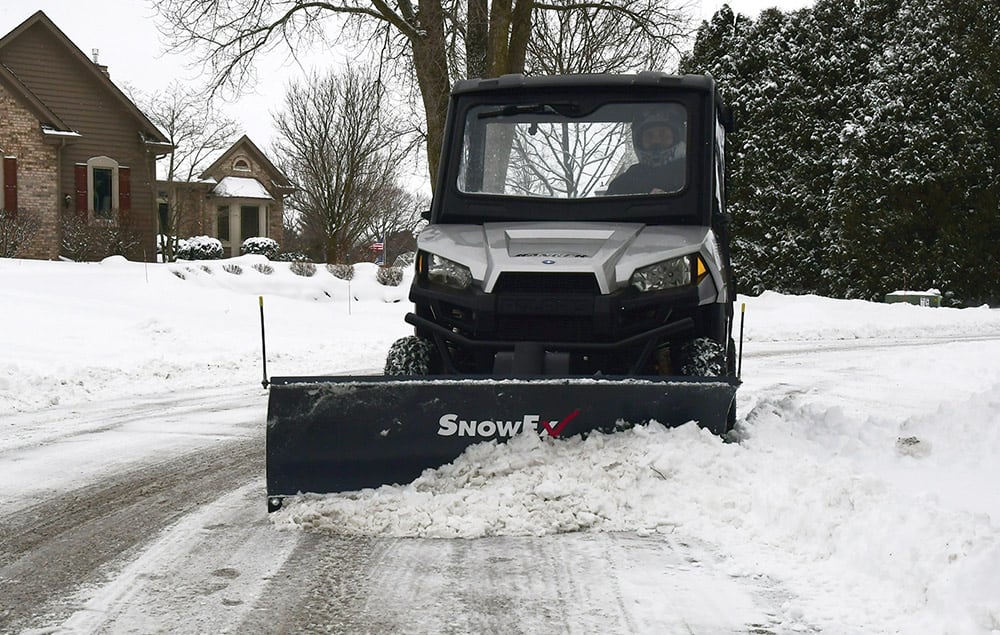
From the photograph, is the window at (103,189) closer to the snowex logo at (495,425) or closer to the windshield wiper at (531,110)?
the windshield wiper at (531,110)

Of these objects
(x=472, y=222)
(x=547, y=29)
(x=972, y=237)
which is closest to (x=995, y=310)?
(x=972, y=237)

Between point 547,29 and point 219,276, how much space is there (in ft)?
27.4

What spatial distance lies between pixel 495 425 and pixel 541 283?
32.8 inches

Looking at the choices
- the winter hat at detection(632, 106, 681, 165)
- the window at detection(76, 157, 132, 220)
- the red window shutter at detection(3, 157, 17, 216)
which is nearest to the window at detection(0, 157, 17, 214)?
the red window shutter at detection(3, 157, 17, 216)

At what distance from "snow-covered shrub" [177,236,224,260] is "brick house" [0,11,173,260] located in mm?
6718

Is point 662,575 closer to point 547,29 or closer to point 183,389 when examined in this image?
point 183,389

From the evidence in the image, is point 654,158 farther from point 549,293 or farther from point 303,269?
point 303,269

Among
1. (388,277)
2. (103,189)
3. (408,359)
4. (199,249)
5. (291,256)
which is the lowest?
(408,359)

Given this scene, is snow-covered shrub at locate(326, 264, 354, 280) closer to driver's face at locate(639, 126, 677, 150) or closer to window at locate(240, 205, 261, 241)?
driver's face at locate(639, 126, 677, 150)

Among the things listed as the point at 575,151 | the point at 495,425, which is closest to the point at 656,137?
the point at 575,151

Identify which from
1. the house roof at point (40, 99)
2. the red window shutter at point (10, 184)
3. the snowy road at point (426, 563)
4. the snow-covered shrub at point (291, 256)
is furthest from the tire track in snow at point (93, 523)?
the snow-covered shrub at point (291, 256)

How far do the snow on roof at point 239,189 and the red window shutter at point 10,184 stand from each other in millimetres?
18423

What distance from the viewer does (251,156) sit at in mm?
47906

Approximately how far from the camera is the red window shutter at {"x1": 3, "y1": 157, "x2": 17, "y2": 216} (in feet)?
89.8
